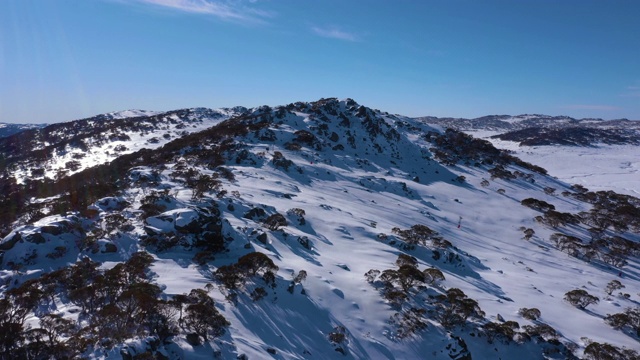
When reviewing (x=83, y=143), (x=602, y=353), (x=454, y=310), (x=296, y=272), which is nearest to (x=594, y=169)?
(x=602, y=353)

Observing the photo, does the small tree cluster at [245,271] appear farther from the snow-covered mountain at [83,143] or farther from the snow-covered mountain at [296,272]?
the snow-covered mountain at [83,143]

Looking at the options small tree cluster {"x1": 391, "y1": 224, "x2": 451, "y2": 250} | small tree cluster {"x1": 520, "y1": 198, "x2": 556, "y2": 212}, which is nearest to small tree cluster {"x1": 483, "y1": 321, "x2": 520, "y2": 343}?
small tree cluster {"x1": 391, "y1": 224, "x2": 451, "y2": 250}

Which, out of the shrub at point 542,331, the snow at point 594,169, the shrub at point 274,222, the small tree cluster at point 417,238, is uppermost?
the snow at point 594,169

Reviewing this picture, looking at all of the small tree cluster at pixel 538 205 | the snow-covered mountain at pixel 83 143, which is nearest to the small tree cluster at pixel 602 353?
the small tree cluster at pixel 538 205

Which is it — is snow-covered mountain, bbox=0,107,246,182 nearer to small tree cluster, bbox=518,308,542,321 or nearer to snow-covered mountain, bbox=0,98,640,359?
snow-covered mountain, bbox=0,98,640,359

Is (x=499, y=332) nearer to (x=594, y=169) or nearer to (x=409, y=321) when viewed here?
(x=409, y=321)

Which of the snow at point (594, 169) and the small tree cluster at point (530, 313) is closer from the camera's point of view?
the small tree cluster at point (530, 313)

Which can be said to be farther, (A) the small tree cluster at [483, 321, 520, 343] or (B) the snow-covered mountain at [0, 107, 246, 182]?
(B) the snow-covered mountain at [0, 107, 246, 182]

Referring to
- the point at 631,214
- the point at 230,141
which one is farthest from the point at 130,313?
the point at 631,214

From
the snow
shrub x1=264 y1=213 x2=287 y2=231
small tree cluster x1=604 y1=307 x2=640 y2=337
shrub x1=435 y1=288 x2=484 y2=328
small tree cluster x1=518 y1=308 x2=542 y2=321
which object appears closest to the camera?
shrub x1=435 y1=288 x2=484 y2=328

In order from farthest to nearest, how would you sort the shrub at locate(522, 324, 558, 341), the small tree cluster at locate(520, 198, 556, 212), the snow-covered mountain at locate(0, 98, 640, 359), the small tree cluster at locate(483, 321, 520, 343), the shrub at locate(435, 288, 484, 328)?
1. the small tree cluster at locate(520, 198, 556, 212)
2. the shrub at locate(522, 324, 558, 341)
3. the shrub at locate(435, 288, 484, 328)
4. the small tree cluster at locate(483, 321, 520, 343)
5. the snow-covered mountain at locate(0, 98, 640, 359)

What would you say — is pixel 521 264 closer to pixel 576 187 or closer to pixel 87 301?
pixel 87 301
